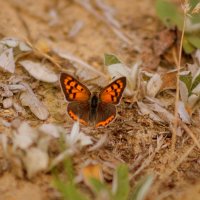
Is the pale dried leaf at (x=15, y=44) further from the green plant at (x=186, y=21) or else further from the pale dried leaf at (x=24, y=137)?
the green plant at (x=186, y=21)

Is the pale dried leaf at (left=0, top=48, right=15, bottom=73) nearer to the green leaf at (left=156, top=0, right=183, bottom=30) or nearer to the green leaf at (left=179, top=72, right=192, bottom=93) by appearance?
the green leaf at (left=179, top=72, right=192, bottom=93)

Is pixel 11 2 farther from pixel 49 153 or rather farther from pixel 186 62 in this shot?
pixel 49 153

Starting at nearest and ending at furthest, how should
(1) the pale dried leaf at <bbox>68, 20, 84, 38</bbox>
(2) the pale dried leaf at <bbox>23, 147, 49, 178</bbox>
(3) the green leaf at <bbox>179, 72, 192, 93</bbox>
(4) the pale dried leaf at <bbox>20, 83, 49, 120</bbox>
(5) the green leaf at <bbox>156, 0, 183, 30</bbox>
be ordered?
1. (2) the pale dried leaf at <bbox>23, 147, 49, 178</bbox>
2. (4) the pale dried leaf at <bbox>20, 83, 49, 120</bbox>
3. (3) the green leaf at <bbox>179, 72, 192, 93</bbox>
4. (5) the green leaf at <bbox>156, 0, 183, 30</bbox>
5. (1) the pale dried leaf at <bbox>68, 20, 84, 38</bbox>

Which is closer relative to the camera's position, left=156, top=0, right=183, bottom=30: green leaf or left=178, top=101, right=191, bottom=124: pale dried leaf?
left=178, top=101, right=191, bottom=124: pale dried leaf

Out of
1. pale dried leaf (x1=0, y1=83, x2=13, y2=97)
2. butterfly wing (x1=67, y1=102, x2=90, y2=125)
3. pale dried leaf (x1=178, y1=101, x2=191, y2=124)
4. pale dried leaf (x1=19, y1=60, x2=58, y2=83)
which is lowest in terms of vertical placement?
pale dried leaf (x1=0, y1=83, x2=13, y2=97)

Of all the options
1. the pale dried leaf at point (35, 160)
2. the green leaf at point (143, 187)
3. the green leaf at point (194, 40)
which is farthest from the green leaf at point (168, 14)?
the pale dried leaf at point (35, 160)

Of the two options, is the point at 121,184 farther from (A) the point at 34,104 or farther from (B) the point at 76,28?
(B) the point at 76,28

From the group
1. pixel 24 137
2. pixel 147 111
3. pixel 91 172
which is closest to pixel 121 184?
pixel 91 172

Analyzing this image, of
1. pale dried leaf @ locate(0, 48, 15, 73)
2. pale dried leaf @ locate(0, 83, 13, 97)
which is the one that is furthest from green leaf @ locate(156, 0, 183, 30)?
pale dried leaf @ locate(0, 83, 13, 97)
